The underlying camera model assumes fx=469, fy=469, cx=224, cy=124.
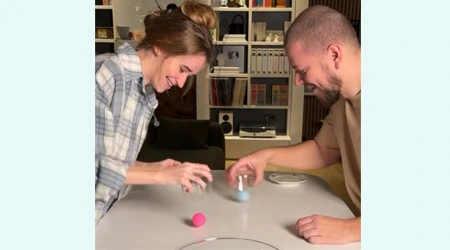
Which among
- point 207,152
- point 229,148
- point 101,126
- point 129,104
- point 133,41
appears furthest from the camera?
point 229,148

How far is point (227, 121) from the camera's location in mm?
2117

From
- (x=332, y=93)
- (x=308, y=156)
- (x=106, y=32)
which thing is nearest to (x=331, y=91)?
(x=332, y=93)

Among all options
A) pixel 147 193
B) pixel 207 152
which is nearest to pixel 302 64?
pixel 147 193

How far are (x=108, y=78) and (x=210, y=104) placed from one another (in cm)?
153

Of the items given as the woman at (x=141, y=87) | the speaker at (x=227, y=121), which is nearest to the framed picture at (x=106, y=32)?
the woman at (x=141, y=87)

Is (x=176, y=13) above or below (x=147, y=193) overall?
above

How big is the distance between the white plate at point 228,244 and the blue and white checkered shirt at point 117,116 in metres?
0.11

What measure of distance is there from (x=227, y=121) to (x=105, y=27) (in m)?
1.02

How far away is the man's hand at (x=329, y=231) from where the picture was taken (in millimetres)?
543

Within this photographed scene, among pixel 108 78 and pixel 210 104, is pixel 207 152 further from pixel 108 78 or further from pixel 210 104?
pixel 108 78

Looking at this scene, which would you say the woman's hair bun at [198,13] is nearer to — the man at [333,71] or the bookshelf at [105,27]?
the man at [333,71]

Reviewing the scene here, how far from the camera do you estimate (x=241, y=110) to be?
2152 millimetres

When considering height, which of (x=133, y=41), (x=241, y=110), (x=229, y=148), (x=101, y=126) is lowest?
(x=229, y=148)

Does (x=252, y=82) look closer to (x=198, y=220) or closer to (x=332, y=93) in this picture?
(x=332, y=93)
